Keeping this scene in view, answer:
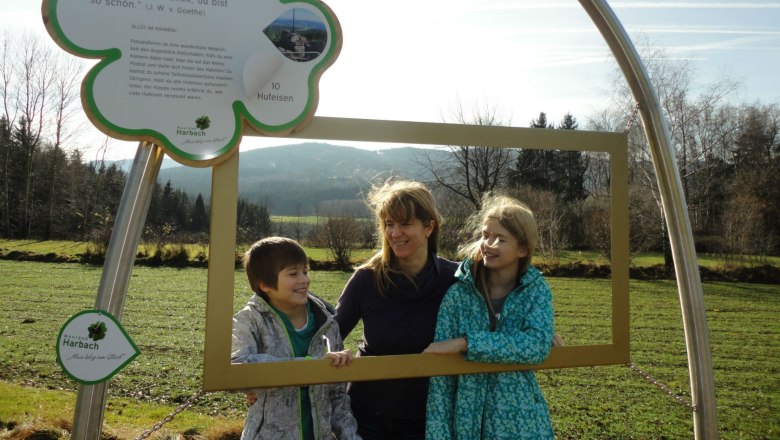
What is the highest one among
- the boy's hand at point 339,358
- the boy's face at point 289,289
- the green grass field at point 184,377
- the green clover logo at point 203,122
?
the green clover logo at point 203,122

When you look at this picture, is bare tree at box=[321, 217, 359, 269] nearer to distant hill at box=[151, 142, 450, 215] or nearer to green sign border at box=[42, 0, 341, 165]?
distant hill at box=[151, 142, 450, 215]

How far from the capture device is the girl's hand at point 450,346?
7.70ft

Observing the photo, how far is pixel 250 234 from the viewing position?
2.43m

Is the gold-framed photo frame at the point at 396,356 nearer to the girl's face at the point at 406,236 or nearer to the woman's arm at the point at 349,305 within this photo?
the woman's arm at the point at 349,305

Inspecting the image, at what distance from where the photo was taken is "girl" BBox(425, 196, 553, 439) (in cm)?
229

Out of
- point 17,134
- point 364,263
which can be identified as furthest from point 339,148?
point 17,134

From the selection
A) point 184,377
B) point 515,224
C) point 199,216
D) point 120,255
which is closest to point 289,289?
point 120,255

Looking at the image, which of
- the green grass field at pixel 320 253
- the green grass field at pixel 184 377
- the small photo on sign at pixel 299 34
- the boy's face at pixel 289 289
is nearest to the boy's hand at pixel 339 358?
the boy's face at pixel 289 289

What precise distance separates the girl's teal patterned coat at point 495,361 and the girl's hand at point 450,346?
4 centimetres

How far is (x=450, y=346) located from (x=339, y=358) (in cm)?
50

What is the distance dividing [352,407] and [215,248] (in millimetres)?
1061

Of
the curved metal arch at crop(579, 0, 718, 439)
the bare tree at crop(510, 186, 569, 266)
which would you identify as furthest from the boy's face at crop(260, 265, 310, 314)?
the curved metal arch at crop(579, 0, 718, 439)

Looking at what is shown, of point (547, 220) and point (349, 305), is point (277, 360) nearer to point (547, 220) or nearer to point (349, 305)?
point (349, 305)

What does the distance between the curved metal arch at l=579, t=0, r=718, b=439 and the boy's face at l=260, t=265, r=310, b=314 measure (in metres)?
2.18
